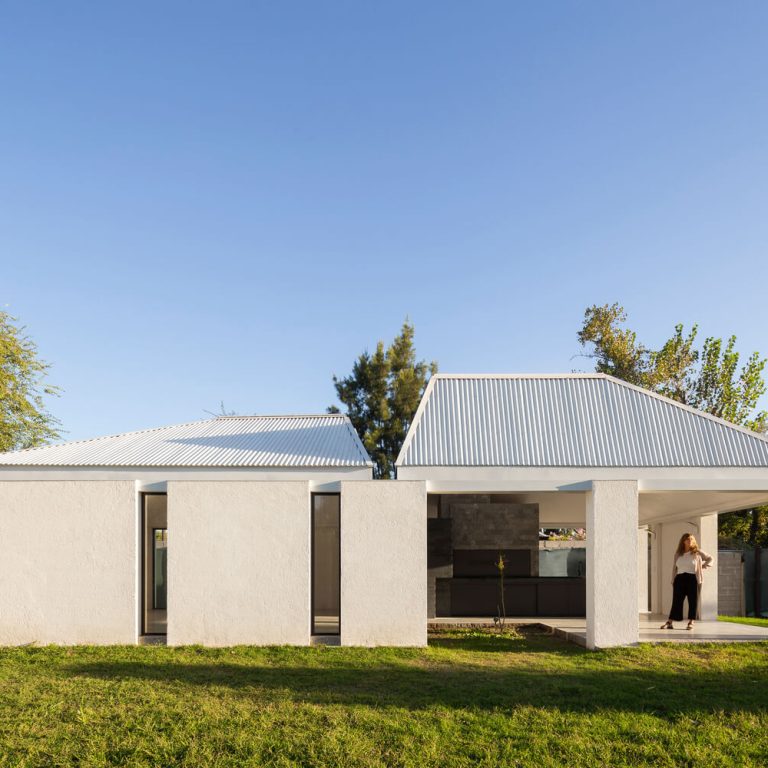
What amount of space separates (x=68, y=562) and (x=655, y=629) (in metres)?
10.7

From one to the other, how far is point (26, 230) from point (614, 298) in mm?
23491

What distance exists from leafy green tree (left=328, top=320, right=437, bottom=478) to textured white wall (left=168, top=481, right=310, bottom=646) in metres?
23.9

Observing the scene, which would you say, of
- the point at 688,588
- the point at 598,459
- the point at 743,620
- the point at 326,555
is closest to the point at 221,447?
the point at 598,459

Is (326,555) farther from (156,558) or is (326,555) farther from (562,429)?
(562,429)

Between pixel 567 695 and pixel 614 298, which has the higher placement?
pixel 614 298

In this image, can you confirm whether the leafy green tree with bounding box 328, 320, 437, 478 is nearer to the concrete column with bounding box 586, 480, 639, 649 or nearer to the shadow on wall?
the concrete column with bounding box 586, 480, 639, 649

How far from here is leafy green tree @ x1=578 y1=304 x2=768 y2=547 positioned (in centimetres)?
2817

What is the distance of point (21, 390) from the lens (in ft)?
89.1

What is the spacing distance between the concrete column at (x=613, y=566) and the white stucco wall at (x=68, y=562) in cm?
745

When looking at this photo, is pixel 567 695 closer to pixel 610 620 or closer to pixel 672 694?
pixel 672 694

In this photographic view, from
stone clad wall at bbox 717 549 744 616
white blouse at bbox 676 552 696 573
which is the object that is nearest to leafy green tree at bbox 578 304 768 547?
stone clad wall at bbox 717 549 744 616

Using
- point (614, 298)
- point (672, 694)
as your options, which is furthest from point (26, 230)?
Result: point (614, 298)

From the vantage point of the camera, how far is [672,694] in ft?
29.7

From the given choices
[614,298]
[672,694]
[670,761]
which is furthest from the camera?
[614,298]
